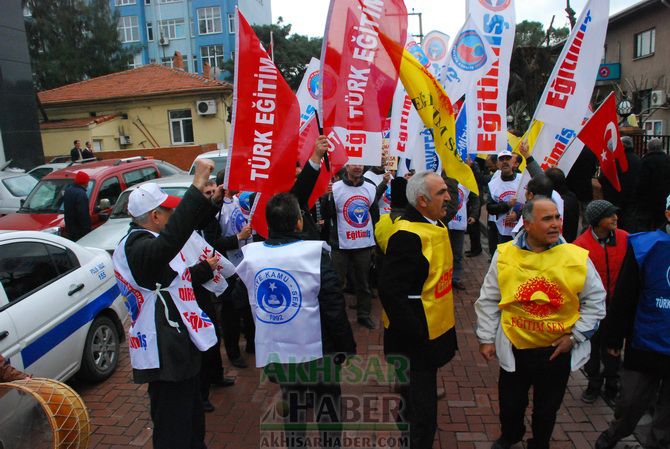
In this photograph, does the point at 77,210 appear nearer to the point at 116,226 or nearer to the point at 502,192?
the point at 116,226

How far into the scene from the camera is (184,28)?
4644 cm

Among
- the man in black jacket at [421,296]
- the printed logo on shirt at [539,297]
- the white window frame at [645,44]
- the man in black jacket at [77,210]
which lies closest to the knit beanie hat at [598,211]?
the printed logo on shirt at [539,297]

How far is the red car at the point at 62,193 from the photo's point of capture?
916cm

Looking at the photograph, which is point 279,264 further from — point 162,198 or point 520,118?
point 520,118

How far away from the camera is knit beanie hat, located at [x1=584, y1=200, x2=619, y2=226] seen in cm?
385

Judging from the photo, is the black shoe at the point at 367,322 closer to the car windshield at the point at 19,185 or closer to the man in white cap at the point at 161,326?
the man in white cap at the point at 161,326

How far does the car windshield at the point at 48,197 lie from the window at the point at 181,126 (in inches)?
639

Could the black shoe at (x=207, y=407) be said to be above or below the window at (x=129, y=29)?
below

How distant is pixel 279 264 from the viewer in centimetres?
314

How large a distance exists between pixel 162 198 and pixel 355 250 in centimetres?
336

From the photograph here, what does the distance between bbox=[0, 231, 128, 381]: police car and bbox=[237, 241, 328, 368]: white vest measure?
6.62 ft

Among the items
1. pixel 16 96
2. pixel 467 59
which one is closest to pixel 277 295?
pixel 467 59

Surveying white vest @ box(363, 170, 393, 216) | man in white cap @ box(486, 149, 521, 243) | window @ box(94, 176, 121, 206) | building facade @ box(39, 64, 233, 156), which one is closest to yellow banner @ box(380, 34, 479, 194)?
man in white cap @ box(486, 149, 521, 243)

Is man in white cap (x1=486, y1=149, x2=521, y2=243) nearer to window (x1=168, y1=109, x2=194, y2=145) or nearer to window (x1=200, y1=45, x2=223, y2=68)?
window (x1=168, y1=109, x2=194, y2=145)
